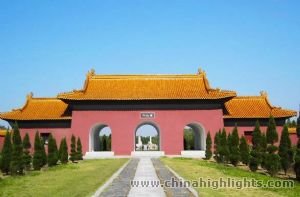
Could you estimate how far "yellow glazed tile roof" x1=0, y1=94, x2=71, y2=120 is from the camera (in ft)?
121

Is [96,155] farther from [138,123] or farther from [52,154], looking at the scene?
[52,154]

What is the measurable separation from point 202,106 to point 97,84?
999 cm

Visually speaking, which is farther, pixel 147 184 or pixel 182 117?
pixel 182 117

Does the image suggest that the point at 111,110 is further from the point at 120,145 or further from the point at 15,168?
the point at 15,168

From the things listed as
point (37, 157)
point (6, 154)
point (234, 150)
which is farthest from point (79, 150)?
point (234, 150)

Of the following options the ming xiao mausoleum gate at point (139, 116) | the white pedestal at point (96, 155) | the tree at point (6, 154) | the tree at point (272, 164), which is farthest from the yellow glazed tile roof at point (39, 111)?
the tree at point (272, 164)

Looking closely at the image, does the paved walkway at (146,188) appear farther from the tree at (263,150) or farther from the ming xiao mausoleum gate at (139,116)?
the ming xiao mausoleum gate at (139,116)

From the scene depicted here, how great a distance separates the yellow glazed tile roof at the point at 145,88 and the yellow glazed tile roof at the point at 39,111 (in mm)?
2686

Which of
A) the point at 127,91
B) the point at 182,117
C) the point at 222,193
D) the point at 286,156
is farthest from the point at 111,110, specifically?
the point at 222,193

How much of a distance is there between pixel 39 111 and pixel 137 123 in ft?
30.8

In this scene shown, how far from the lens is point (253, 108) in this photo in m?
38.3

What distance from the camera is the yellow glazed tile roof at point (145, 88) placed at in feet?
118

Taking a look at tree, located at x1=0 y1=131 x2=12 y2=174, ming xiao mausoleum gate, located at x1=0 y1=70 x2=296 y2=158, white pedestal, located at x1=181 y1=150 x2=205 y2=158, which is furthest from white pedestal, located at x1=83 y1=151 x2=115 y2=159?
tree, located at x1=0 y1=131 x2=12 y2=174

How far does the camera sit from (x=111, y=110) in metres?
36.4
